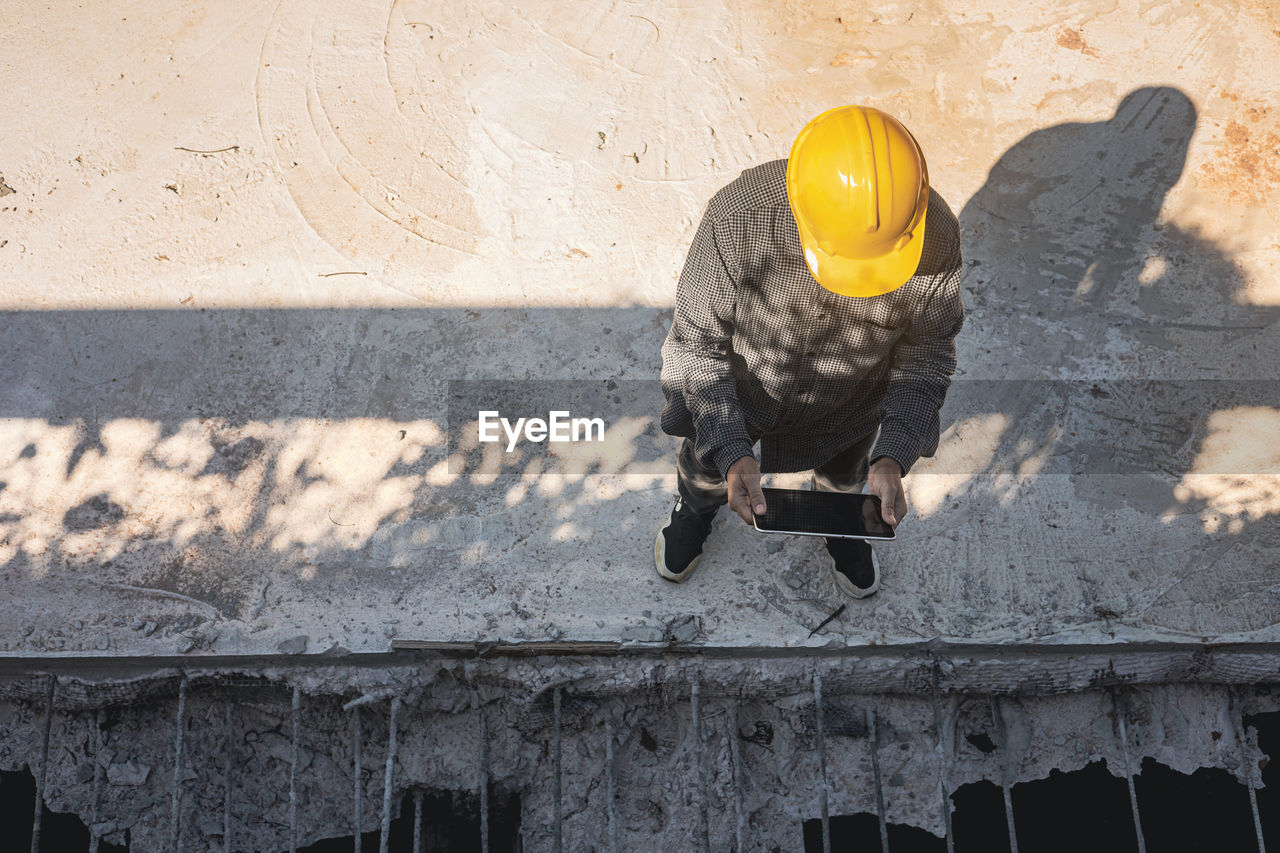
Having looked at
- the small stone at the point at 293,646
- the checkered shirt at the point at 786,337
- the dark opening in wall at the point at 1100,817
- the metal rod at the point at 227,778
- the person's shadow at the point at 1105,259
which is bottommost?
the dark opening in wall at the point at 1100,817

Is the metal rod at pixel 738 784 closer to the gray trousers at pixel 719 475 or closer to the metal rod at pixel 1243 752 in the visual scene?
the gray trousers at pixel 719 475

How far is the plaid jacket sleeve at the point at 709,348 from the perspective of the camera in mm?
2748

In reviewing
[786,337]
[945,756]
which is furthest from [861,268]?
[945,756]

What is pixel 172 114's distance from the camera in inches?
197

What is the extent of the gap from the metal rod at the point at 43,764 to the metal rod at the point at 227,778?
70 centimetres

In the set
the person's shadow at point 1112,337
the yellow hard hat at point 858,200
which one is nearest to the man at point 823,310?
the yellow hard hat at point 858,200

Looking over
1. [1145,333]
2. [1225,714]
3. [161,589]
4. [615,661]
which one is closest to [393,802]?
[615,661]

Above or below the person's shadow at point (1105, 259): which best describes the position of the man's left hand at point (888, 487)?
below

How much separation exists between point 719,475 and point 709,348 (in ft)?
2.31

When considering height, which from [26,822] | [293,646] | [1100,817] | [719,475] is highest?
[719,475]

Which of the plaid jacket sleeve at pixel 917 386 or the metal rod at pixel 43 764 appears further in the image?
the metal rod at pixel 43 764

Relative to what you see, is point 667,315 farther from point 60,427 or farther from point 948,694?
point 60,427

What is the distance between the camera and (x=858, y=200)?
255 centimetres

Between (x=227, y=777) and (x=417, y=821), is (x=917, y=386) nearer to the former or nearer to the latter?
(x=417, y=821)
